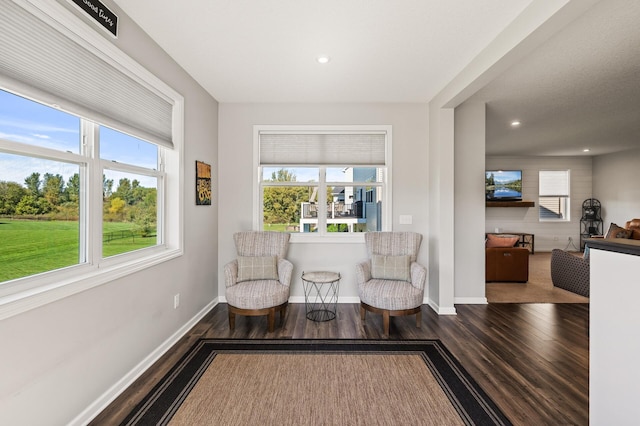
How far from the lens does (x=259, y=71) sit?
293 centimetres

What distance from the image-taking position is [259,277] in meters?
3.23

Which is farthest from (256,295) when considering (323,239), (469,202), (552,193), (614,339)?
(552,193)

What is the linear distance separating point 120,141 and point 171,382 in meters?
1.81

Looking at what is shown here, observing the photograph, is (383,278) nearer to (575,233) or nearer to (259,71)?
(259,71)

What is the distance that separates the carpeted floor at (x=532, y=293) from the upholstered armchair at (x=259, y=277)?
2.76 m

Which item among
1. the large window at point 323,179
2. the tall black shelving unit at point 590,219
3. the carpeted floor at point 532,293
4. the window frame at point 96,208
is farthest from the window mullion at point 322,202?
the tall black shelving unit at point 590,219

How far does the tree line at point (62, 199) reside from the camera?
1.51m

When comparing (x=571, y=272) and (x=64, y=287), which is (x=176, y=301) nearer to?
(x=64, y=287)

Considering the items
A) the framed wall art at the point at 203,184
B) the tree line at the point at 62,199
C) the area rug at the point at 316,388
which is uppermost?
the framed wall art at the point at 203,184

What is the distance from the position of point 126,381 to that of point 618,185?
10591 mm

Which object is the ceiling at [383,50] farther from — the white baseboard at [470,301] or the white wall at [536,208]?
the white wall at [536,208]

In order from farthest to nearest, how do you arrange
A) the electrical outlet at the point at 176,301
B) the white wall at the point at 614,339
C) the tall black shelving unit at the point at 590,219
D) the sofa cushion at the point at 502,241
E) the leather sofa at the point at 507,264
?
the tall black shelving unit at the point at 590,219 < the sofa cushion at the point at 502,241 < the leather sofa at the point at 507,264 < the electrical outlet at the point at 176,301 < the white wall at the point at 614,339

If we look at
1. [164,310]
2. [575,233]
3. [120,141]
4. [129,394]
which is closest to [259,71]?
[120,141]

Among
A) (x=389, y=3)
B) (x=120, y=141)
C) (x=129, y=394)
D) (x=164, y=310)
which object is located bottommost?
(x=129, y=394)
